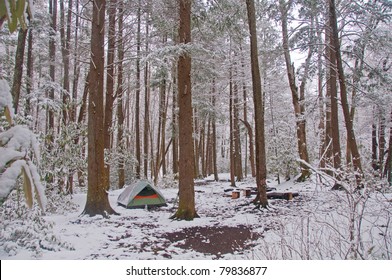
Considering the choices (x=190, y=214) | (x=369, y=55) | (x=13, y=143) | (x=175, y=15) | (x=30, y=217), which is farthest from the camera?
(x=369, y=55)

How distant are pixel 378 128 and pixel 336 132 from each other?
12.7ft

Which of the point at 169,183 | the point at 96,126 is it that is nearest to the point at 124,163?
the point at 169,183

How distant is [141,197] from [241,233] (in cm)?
381

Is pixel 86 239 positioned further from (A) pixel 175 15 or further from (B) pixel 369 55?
(B) pixel 369 55

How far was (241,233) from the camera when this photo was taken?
16.3ft

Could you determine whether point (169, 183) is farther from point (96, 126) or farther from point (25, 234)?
point (25, 234)

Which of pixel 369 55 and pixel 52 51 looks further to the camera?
pixel 52 51

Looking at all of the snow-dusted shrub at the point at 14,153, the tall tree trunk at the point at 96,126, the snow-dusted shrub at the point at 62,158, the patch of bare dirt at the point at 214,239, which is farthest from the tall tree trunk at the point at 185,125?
the snow-dusted shrub at the point at 14,153

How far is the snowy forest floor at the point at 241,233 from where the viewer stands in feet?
8.21

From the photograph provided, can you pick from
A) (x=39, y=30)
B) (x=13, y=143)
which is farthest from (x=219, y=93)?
(x=13, y=143)

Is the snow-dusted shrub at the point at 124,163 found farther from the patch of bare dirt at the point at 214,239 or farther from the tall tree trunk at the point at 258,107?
the patch of bare dirt at the point at 214,239

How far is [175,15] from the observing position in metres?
7.30

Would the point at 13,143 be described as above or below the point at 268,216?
above

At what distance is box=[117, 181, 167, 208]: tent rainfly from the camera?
780 cm
